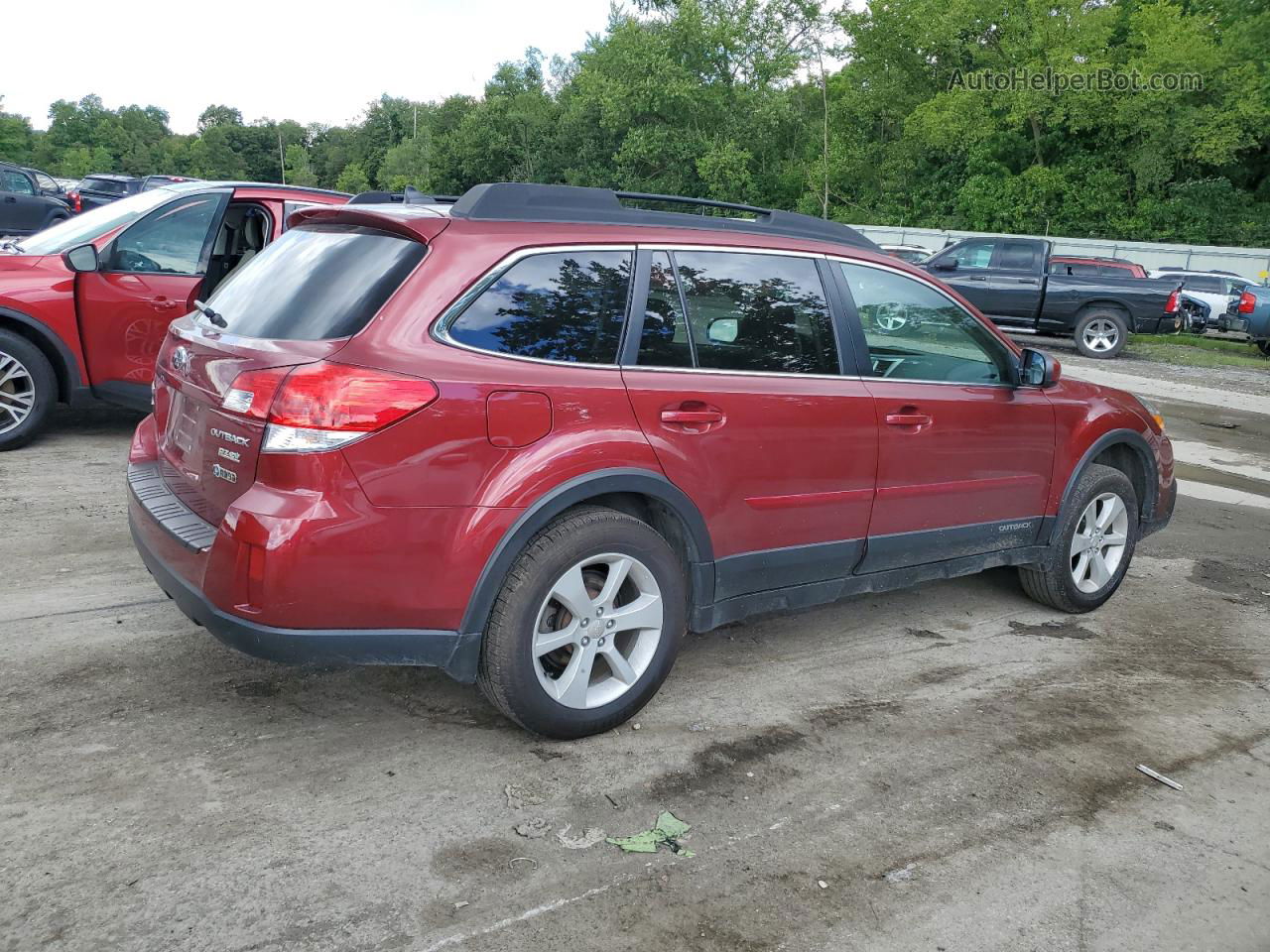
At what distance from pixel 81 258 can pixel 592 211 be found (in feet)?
14.6

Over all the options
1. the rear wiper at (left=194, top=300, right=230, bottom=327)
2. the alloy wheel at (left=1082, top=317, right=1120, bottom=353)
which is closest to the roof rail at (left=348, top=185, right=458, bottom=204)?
the rear wiper at (left=194, top=300, right=230, bottom=327)

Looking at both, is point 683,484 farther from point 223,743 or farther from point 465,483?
point 223,743

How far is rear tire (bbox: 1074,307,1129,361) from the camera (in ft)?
62.8

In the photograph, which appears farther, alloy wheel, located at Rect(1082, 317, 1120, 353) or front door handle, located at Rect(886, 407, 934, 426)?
alloy wheel, located at Rect(1082, 317, 1120, 353)

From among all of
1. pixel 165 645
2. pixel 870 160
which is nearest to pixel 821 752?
pixel 165 645

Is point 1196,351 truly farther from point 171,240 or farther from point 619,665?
point 619,665

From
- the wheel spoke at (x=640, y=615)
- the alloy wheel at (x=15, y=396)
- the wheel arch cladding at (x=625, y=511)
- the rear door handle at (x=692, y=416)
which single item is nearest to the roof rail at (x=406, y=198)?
the rear door handle at (x=692, y=416)

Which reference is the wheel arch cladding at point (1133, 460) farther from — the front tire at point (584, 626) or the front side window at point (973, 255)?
the front side window at point (973, 255)

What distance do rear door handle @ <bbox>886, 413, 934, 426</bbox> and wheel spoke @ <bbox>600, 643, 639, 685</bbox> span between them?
1481 millimetres

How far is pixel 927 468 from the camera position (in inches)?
178

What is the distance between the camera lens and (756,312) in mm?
4062

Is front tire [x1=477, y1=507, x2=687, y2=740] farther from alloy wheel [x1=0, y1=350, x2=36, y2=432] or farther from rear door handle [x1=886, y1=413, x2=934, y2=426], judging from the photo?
alloy wheel [x1=0, y1=350, x2=36, y2=432]

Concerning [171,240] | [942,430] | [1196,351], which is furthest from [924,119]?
[942,430]

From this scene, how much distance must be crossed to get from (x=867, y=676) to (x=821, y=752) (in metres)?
0.79
